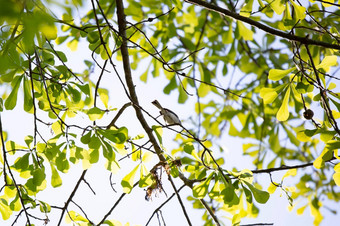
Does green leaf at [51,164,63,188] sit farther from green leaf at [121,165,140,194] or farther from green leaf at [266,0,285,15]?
green leaf at [266,0,285,15]

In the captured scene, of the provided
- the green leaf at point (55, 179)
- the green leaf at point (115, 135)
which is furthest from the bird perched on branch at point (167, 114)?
the green leaf at point (55, 179)

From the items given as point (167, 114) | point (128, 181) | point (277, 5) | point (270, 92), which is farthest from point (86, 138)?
point (277, 5)

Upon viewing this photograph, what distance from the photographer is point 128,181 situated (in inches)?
48.9

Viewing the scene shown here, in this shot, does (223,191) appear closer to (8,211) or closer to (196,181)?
(196,181)

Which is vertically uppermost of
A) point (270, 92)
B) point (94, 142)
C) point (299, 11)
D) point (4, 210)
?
point (299, 11)

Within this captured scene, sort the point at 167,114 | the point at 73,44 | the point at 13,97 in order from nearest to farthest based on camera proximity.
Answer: the point at 13,97
the point at 167,114
the point at 73,44

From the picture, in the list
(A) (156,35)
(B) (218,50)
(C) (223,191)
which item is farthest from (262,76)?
(C) (223,191)

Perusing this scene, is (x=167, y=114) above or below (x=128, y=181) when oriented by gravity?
above

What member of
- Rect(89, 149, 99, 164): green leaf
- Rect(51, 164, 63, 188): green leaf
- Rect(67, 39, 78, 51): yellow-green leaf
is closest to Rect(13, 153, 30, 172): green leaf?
Rect(51, 164, 63, 188): green leaf

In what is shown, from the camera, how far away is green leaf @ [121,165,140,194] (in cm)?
123

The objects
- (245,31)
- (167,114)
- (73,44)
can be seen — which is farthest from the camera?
(73,44)

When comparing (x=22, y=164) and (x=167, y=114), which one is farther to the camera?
(x=167, y=114)

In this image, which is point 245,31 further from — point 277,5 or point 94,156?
point 94,156

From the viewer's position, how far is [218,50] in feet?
9.18
